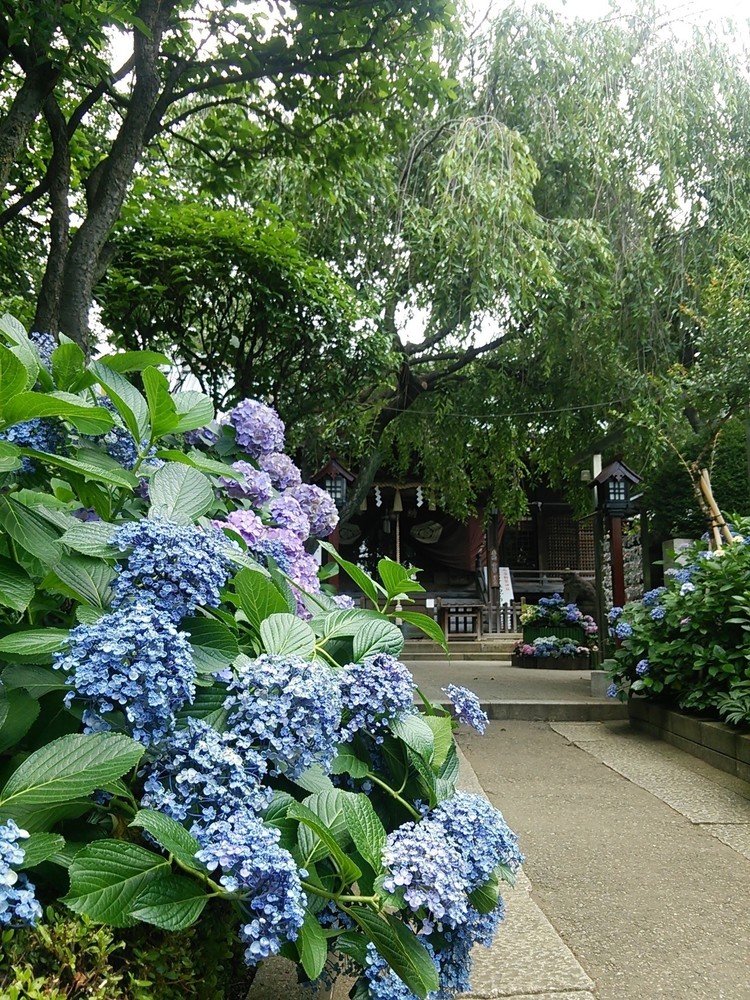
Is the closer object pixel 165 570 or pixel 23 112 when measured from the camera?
pixel 165 570

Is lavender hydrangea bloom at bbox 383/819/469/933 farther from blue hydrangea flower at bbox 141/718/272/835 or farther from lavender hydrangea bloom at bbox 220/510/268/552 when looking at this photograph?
lavender hydrangea bloom at bbox 220/510/268/552

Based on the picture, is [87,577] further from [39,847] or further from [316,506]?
[316,506]

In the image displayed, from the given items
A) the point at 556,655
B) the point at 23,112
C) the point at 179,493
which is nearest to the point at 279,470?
the point at 179,493

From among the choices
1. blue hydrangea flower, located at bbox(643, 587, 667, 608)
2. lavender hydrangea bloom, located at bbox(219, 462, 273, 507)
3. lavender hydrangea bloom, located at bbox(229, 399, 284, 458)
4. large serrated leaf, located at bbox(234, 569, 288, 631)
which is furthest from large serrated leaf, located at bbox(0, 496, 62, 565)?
blue hydrangea flower, located at bbox(643, 587, 667, 608)

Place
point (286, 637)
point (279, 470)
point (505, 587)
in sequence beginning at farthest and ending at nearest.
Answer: point (505, 587) < point (279, 470) < point (286, 637)

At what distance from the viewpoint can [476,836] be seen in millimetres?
1246

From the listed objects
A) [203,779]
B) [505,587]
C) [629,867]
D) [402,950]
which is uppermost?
[505,587]

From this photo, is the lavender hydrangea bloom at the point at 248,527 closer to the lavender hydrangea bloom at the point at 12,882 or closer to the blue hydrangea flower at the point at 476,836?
the blue hydrangea flower at the point at 476,836

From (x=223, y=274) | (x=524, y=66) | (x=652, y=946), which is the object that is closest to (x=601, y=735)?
(x=652, y=946)

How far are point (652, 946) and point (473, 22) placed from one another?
9134mm

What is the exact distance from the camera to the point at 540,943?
2.12 metres

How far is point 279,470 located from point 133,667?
1.26 metres

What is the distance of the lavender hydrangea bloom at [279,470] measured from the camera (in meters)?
2.19

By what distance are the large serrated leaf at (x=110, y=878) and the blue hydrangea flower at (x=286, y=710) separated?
21 cm
